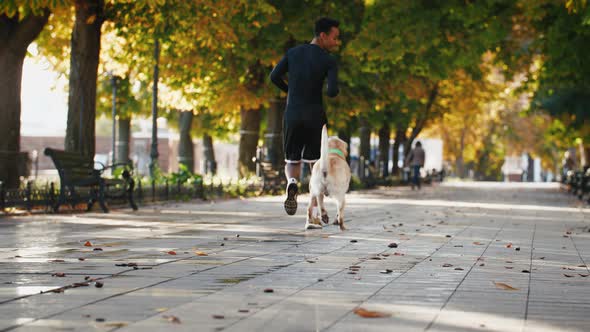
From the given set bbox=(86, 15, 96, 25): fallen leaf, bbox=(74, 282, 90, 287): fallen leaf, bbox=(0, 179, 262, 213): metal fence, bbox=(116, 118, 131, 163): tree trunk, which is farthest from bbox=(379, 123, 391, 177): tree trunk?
bbox=(74, 282, 90, 287): fallen leaf

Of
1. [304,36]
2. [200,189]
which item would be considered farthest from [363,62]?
[200,189]

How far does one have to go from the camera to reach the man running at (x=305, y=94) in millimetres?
12219

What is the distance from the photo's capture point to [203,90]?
34906 mm

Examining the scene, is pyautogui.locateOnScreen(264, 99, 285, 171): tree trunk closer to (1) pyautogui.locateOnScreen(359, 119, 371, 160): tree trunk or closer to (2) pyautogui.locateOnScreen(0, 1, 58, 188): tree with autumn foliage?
(2) pyautogui.locateOnScreen(0, 1, 58, 188): tree with autumn foliage

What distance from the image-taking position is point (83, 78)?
2106cm

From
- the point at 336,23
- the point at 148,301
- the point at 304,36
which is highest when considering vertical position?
the point at 304,36

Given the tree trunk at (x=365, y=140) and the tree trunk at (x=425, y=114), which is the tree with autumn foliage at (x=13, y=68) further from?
the tree trunk at (x=425, y=114)

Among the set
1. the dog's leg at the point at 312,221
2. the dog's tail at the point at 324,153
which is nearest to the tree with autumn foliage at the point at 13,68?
the dog's leg at the point at 312,221

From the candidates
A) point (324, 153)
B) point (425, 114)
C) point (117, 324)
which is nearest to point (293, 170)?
point (324, 153)

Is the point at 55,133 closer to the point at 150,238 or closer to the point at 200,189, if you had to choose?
the point at 200,189

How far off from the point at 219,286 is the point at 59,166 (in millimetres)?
10761

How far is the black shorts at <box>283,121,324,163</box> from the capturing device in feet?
40.4

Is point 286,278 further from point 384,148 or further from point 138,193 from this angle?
point 384,148

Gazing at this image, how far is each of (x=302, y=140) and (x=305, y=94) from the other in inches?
23.0
